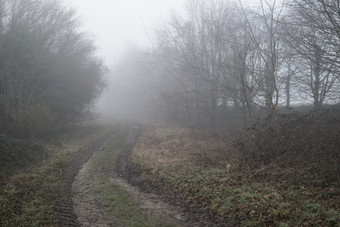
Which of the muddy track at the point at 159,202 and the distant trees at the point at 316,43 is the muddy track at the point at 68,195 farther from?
the distant trees at the point at 316,43

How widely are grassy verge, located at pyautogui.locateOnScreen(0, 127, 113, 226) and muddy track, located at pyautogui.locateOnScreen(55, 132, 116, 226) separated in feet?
0.45

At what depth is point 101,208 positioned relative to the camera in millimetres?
7906

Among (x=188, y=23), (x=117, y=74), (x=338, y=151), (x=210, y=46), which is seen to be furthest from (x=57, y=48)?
(x=117, y=74)

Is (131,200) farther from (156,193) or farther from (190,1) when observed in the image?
(190,1)

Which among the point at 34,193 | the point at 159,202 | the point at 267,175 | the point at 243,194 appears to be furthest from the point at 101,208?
the point at 267,175

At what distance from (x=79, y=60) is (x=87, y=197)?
23.8 meters

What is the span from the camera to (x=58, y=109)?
25531 mm

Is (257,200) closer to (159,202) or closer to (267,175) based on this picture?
(267,175)

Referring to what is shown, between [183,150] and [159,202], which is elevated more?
[183,150]

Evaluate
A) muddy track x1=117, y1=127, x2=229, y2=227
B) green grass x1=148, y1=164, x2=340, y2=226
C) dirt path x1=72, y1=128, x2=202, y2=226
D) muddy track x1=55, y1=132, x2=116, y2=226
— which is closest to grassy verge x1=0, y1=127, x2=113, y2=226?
muddy track x1=55, y1=132, x2=116, y2=226

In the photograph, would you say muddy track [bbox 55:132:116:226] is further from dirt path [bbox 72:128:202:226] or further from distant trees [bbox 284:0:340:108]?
distant trees [bbox 284:0:340:108]

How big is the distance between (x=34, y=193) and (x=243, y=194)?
660cm

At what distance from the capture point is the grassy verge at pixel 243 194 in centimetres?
624

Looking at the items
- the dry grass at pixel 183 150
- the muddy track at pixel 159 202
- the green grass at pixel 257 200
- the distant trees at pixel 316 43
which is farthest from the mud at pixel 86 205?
the distant trees at pixel 316 43
